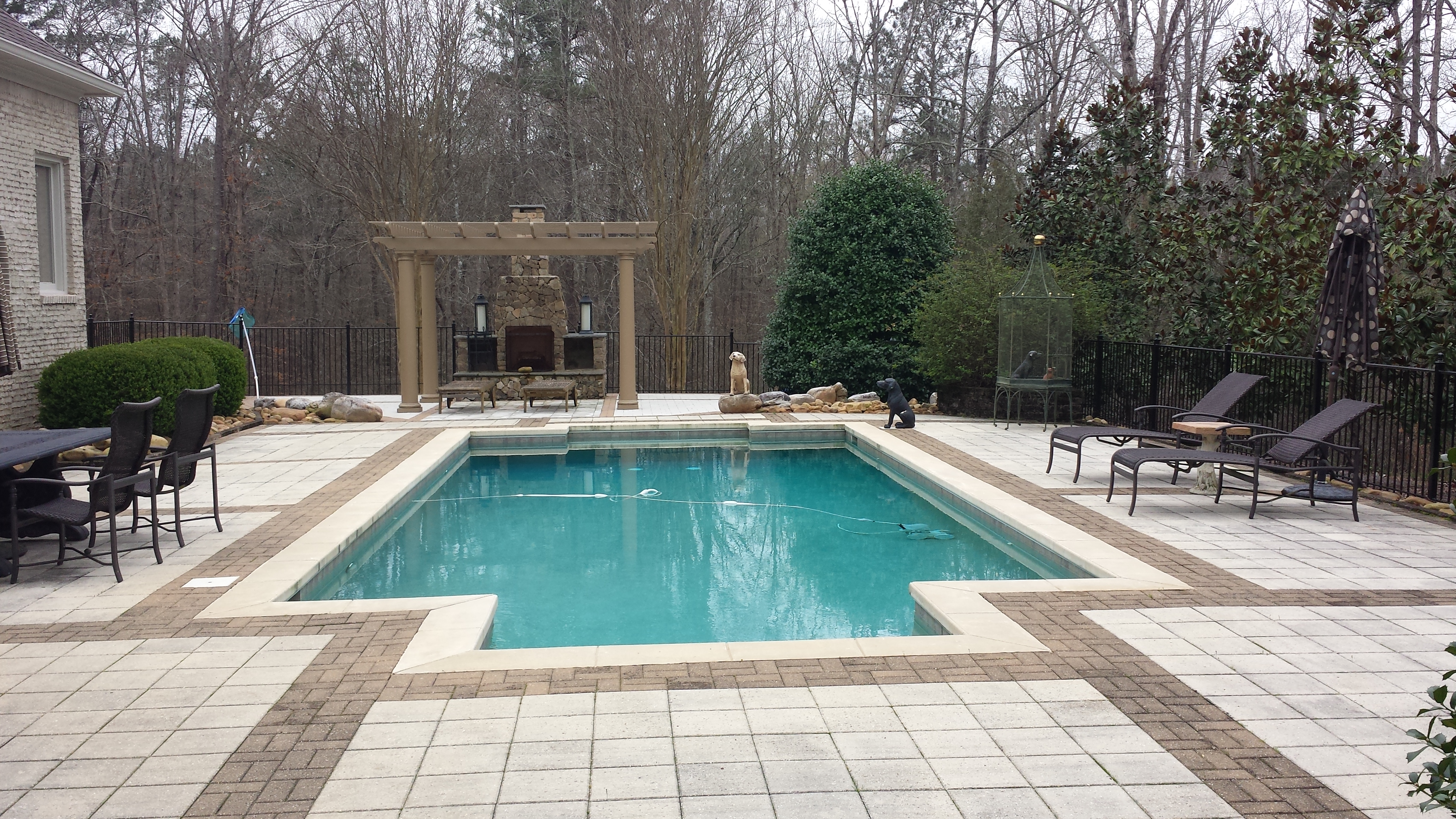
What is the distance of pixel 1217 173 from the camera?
22141 mm

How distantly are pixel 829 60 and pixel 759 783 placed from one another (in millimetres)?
A: 23886

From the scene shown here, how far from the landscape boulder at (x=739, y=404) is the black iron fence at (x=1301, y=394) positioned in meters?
4.65

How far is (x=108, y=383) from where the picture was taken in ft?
36.8

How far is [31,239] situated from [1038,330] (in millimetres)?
11926

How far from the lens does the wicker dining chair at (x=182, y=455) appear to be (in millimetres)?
6609

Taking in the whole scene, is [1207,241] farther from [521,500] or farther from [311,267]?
[311,267]

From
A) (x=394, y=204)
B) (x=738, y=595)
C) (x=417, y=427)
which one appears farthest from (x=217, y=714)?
(x=394, y=204)

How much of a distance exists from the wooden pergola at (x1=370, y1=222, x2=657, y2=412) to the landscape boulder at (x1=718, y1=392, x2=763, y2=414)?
1.51 meters

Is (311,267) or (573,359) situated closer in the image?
(573,359)

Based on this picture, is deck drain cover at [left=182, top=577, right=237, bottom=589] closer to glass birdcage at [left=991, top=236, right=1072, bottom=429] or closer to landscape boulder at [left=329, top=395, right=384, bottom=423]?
landscape boulder at [left=329, top=395, right=384, bottom=423]

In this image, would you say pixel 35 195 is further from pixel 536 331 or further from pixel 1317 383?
pixel 1317 383

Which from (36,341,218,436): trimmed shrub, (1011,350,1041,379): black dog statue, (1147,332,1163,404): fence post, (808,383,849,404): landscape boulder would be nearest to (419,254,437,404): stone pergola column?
(36,341,218,436): trimmed shrub

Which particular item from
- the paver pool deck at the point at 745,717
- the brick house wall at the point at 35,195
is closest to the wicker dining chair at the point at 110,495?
the paver pool deck at the point at 745,717

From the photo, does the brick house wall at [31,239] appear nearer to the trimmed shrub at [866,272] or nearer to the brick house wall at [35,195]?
the brick house wall at [35,195]
